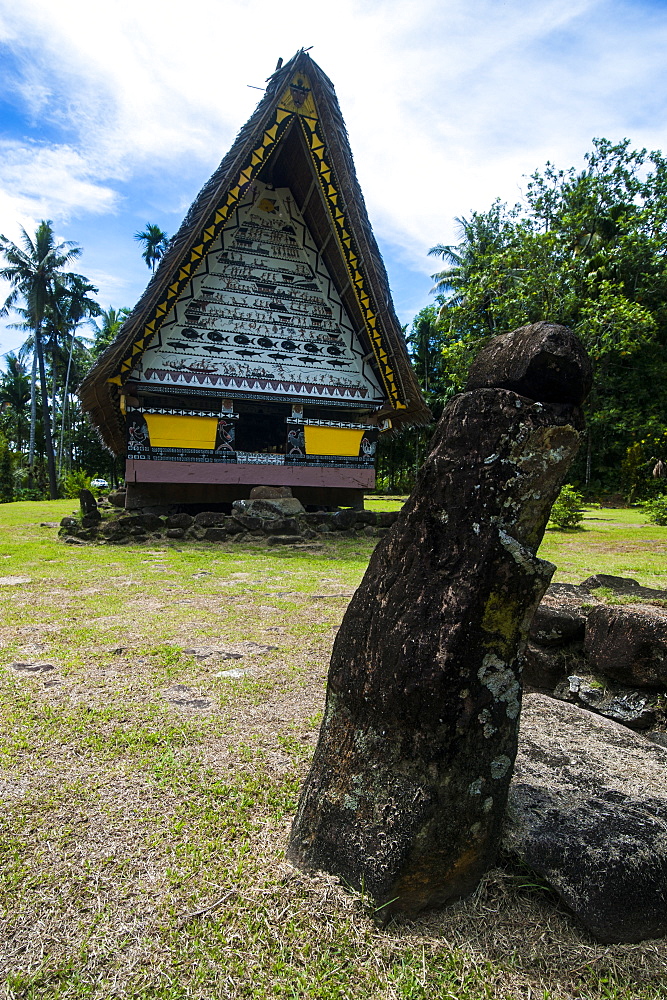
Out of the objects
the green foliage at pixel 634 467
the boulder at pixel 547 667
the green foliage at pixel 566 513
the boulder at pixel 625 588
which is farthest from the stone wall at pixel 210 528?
the green foliage at pixel 634 467

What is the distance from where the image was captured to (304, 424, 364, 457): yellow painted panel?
12.9m

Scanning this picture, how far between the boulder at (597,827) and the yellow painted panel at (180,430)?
10.5 metres

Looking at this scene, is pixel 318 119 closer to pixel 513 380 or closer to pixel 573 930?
pixel 513 380

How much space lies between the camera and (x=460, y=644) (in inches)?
64.9

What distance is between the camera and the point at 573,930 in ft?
5.35

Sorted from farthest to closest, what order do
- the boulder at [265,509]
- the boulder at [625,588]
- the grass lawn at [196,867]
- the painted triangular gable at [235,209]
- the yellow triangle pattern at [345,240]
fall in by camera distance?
the yellow triangle pattern at [345,240] < the boulder at [265,509] < the painted triangular gable at [235,209] < the boulder at [625,588] < the grass lawn at [196,867]

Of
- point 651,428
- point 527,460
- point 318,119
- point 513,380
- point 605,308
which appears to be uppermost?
point 318,119

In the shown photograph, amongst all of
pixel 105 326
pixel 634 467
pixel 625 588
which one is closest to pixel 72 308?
pixel 105 326

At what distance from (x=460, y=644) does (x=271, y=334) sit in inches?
466

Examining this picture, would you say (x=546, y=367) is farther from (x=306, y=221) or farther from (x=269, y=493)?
(x=306, y=221)

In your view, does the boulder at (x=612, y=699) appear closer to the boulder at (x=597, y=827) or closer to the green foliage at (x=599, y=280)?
the boulder at (x=597, y=827)

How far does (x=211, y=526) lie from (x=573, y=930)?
973 centimetres

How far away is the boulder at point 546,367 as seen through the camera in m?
1.69

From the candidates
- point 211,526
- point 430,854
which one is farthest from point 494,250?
point 430,854
